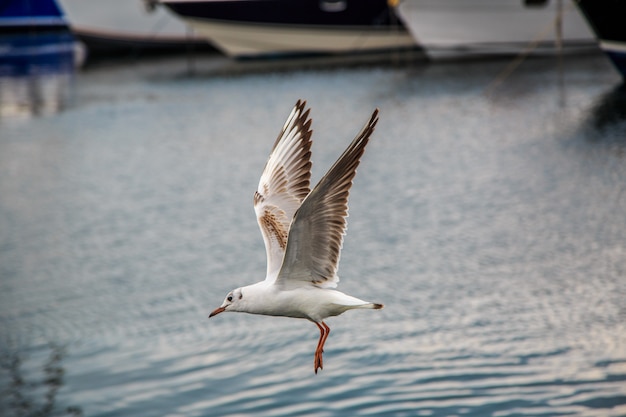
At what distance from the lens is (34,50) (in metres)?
97.9

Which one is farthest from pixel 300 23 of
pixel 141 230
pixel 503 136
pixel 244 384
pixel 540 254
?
pixel 244 384

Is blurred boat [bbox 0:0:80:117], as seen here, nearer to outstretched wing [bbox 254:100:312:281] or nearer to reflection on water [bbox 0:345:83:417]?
reflection on water [bbox 0:345:83:417]

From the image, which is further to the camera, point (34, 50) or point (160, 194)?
point (34, 50)

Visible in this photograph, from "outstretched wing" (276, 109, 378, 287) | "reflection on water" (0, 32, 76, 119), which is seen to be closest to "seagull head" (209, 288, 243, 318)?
"outstretched wing" (276, 109, 378, 287)

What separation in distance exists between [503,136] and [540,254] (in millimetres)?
13542

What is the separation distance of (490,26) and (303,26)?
14304 millimetres

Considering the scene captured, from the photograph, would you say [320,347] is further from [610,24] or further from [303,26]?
[303,26]

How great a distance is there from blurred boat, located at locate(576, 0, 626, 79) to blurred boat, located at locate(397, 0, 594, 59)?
13.8 metres

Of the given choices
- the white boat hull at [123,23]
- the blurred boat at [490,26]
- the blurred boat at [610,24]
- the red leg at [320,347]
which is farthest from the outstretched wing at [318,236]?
the white boat hull at [123,23]

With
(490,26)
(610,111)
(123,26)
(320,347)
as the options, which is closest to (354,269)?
(610,111)

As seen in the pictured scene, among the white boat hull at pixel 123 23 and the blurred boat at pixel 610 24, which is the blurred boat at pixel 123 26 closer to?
the white boat hull at pixel 123 23

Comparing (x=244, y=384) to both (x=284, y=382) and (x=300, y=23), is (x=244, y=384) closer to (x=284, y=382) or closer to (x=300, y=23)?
(x=284, y=382)

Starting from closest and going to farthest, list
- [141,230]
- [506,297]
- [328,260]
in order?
[328,260]
[506,297]
[141,230]

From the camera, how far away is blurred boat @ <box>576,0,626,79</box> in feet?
162
